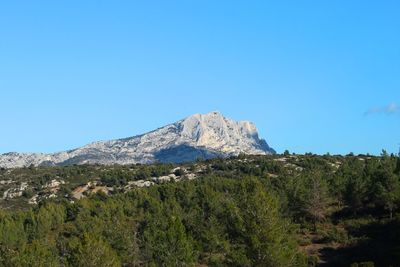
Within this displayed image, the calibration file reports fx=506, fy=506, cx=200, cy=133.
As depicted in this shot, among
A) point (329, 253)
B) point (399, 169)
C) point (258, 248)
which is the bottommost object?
point (329, 253)

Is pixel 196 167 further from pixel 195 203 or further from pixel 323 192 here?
pixel 323 192

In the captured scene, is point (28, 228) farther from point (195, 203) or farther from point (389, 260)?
point (389, 260)

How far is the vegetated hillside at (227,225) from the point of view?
46.5 m

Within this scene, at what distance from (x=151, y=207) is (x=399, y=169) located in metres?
49.2

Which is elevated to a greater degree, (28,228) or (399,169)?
(399,169)

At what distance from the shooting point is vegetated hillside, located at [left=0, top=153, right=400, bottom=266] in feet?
153

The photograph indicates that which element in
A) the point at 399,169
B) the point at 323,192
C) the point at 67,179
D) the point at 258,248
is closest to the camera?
the point at 258,248

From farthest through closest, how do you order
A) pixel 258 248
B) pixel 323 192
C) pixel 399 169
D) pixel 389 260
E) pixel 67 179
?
pixel 67 179, pixel 399 169, pixel 323 192, pixel 389 260, pixel 258 248

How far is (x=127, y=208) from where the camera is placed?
102000mm

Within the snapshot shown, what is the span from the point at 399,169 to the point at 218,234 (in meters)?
41.4

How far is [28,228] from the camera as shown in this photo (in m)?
96.5

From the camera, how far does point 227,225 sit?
6506cm

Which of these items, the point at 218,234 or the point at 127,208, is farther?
the point at 127,208

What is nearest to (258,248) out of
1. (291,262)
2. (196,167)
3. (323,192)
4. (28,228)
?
(291,262)
